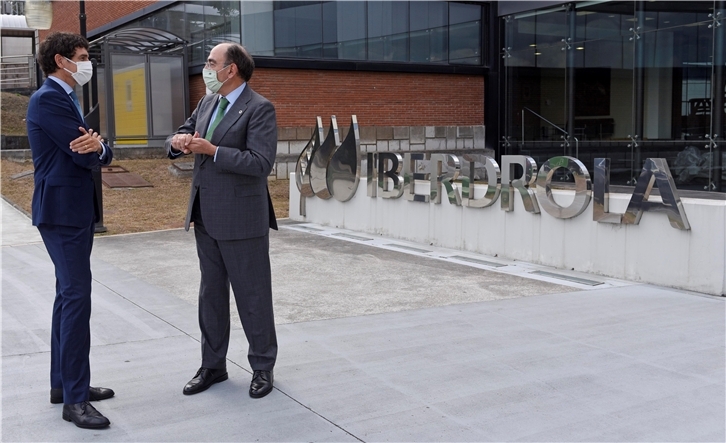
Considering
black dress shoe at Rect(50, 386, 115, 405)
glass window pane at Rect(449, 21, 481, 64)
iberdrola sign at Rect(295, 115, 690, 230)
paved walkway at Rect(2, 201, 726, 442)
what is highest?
glass window pane at Rect(449, 21, 481, 64)

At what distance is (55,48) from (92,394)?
1.93 m

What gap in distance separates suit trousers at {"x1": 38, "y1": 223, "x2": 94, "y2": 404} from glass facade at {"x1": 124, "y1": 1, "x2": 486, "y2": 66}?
56.2ft

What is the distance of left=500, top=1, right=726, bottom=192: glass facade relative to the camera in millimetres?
17263

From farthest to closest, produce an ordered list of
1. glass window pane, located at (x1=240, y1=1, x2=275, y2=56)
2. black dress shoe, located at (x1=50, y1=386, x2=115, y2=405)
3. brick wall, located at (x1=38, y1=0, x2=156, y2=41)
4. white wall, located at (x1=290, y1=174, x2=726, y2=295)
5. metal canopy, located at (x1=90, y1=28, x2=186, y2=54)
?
brick wall, located at (x1=38, y1=0, x2=156, y2=41) < metal canopy, located at (x1=90, y1=28, x2=186, y2=54) < glass window pane, located at (x1=240, y1=1, x2=275, y2=56) < white wall, located at (x1=290, y1=174, x2=726, y2=295) < black dress shoe, located at (x1=50, y1=386, x2=115, y2=405)

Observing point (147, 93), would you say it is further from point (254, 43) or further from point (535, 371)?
point (535, 371)

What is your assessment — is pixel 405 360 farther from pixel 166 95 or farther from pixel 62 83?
pixel 166 95

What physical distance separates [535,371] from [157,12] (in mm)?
23634

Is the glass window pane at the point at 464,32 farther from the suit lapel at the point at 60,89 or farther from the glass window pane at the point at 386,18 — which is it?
the suit lapel at the point at 60,89

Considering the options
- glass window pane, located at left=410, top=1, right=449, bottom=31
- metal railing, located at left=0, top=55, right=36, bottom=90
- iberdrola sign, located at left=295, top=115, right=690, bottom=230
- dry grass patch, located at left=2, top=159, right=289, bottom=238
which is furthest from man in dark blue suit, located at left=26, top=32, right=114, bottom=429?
metal railing, located at left=0, top=55, right=36, bottom=90

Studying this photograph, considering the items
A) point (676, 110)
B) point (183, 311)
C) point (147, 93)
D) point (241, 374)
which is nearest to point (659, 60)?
point (676, 110)

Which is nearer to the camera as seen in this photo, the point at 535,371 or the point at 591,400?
the point at 591,400

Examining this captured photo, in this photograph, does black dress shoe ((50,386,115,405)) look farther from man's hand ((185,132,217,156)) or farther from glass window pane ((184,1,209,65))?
glass window pane ((184,1,209,65))

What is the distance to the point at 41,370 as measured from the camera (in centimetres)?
521

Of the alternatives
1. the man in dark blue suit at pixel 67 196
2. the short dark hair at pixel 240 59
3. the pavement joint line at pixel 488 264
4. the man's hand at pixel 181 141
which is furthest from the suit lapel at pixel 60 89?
the pavement joint line at pixel 488 264
